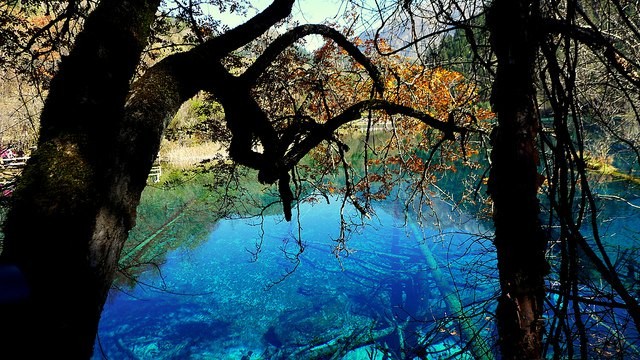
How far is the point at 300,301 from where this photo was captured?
8.35 metres

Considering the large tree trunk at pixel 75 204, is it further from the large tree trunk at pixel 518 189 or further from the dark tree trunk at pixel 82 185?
the large tree trunk at pixel 518 189

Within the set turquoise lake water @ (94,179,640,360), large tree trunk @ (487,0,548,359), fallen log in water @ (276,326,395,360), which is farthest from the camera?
turquoise lake water @ (94,179,640,360)

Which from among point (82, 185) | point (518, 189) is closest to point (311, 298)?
point (518, 189)

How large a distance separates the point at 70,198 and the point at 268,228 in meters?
11.6

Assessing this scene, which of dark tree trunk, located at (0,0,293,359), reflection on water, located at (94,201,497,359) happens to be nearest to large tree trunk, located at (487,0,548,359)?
dark tree trunk, located at (0,0,293,359)

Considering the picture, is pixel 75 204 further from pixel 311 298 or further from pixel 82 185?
pixel 311 298

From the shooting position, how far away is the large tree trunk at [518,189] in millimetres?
1295

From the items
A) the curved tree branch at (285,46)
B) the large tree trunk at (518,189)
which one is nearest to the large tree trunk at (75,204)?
the curved tree branch at (285,46)

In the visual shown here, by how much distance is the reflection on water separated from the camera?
662cm

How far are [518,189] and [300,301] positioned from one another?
7658mm

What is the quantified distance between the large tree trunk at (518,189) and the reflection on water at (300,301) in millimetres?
3837

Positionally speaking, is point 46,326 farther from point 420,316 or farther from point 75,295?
point 420,316

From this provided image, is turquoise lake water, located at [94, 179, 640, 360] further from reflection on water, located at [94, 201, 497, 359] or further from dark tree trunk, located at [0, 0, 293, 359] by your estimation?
dark tree trunk, located at [0, 0, 293, 359]

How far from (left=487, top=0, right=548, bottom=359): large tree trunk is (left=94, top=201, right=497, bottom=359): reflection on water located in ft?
12.6
